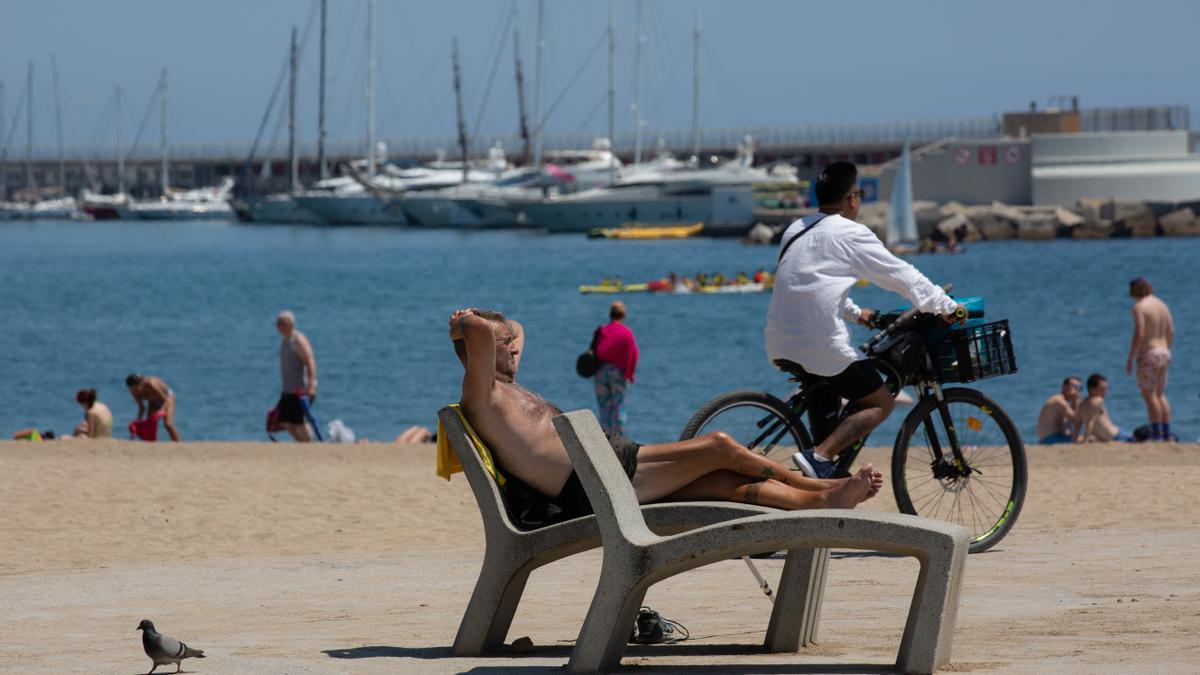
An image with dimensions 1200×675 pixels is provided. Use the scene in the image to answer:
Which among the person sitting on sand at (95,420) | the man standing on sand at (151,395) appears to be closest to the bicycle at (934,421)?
the person sitting on sand at (95,420)

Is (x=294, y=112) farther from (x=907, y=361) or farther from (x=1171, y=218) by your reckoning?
(x=907, y=361)

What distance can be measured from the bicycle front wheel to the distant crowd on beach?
8125mm

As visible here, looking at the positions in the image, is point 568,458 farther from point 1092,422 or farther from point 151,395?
point 151,395

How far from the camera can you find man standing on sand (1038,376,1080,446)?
648 inches

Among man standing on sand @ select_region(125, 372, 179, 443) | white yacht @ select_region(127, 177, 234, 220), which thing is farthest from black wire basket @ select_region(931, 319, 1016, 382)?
white yacht @ select_region(127, 177, 234, 220)

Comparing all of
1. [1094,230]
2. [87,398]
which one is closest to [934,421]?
[87,398]

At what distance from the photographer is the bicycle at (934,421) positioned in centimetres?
755

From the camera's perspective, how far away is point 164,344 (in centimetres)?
4591

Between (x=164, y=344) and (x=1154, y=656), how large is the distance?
1684 inches

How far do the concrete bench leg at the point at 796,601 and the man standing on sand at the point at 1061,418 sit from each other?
11355 mm

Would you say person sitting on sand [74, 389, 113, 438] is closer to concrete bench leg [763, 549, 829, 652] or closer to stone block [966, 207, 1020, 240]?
concrete bench leg [763, 549, 829, 652]

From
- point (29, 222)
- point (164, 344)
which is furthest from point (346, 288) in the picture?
point (29, 222)

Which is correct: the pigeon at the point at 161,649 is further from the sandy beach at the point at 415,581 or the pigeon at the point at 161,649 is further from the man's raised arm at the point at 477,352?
the man's raised arm at the point at 477,352

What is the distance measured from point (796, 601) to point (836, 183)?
235cm
